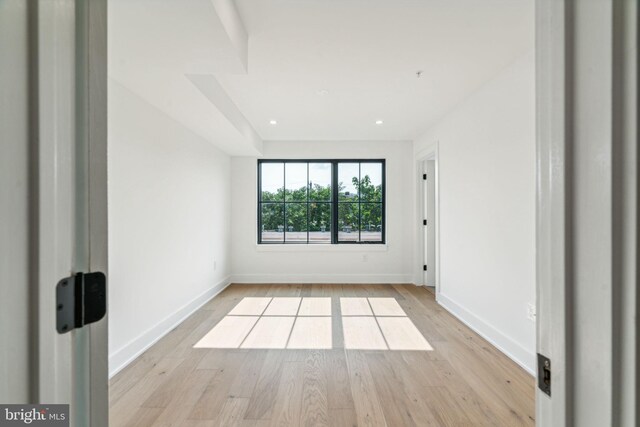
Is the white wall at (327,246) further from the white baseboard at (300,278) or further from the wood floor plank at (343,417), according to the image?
the wood floor plank at (343,417)

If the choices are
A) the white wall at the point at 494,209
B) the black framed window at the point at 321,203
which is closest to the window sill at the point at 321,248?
the black framed window at the point at 321,203

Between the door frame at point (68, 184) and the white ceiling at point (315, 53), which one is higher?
the white ceiling at point (315, 53)

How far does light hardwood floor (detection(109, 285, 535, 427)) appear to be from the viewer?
5.56ft

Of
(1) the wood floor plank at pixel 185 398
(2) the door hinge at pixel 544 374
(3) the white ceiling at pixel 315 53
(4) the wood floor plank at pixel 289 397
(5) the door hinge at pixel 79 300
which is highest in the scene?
(3) the white ceiling at pixel 315 53

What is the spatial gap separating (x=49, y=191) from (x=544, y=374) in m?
0.88

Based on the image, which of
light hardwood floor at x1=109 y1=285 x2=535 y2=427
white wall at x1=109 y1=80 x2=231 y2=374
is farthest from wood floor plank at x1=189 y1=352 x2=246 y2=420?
white wall at x1=109 y1=80 x2=231 y2=374

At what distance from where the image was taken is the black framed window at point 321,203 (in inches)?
193

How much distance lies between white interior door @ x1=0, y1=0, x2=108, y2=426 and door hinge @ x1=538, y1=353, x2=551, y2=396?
2.68 feet

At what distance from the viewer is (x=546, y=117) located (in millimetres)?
494

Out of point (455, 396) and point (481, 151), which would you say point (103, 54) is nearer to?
point (455, 396)

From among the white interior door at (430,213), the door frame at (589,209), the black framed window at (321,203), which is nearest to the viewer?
the door frame at (589,209)

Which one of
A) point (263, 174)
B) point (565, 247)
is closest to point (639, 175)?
point (565, 247)

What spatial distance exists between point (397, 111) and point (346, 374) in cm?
283

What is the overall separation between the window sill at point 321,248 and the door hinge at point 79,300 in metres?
4.27
